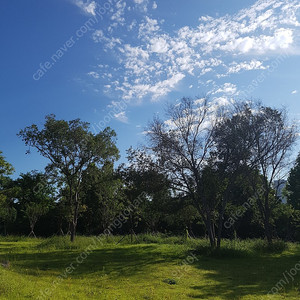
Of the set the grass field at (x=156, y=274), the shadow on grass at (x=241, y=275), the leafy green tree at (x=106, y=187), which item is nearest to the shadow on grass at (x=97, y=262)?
the grass field at (x=156, y=274)

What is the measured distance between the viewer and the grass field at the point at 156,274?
29.8ft

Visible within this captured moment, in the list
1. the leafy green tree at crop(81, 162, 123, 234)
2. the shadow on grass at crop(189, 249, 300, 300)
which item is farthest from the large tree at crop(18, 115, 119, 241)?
the shadow on grass at crop(189, 249, 300, 300)

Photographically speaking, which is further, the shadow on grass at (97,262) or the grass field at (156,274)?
the shadow on grass at (97,262)

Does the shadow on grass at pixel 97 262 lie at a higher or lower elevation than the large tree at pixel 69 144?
lower

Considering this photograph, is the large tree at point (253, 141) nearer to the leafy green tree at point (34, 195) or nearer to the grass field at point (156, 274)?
the grass field at point (156, 274)

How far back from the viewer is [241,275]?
13070 mm

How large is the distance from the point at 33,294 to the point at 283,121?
21672 millimetres

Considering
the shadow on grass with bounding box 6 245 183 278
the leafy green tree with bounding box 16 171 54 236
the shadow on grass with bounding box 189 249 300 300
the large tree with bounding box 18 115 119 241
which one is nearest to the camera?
the shadow on grass with bounding box 189 249 300 300

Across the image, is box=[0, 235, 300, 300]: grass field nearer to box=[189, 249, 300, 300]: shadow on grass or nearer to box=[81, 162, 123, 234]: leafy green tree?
box=[189, 249, 300, 300]: shadow on grass

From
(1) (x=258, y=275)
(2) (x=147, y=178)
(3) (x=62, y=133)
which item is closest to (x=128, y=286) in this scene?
(1) (x=258, y=275)

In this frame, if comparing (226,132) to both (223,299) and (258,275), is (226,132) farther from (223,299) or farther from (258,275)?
(223,299)

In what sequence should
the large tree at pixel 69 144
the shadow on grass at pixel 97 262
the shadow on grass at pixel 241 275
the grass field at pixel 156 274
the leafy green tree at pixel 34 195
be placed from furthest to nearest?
the leafy green tree at pixel 34 195 → the large tree at pixel 69 144 → the shadow on grass at pixel 97 262 → the shadow on grass at pixel 241 275 → the grass field at pixel 156 274

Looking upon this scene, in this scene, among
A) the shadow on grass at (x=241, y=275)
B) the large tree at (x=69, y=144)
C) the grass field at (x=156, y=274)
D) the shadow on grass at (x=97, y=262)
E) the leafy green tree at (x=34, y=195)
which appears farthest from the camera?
the leafy green tree at (x=34, y=195)

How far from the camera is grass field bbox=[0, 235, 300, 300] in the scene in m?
9.09
